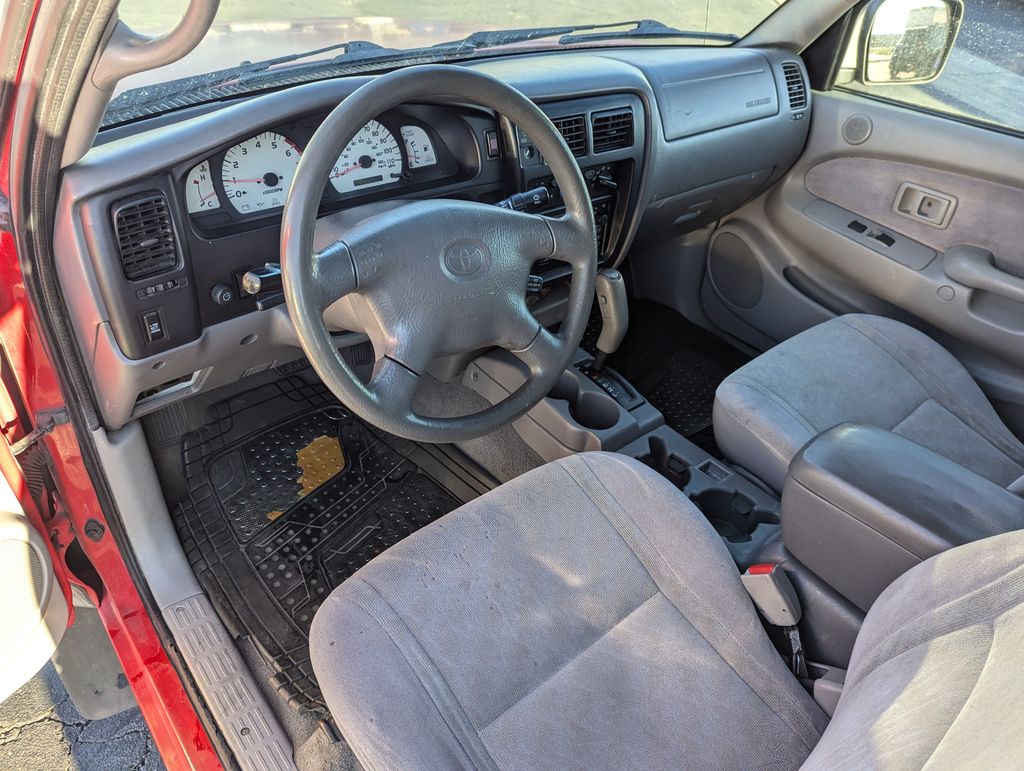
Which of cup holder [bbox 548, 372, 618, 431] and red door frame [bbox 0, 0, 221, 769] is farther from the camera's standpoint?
cup holder [bbox 548, 372, 618, 431]

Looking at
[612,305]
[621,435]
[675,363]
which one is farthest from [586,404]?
[675,363]

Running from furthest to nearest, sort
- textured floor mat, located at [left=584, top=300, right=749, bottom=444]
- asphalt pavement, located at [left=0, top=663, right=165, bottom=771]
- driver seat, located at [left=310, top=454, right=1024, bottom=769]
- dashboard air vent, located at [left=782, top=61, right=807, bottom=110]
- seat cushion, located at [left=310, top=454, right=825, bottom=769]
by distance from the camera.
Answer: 1. textured floor mat, located at [left=584, top=300, right=749, bottom=444]
2. dashboard air vent, located at [left=782, top=61, right=807, bottom=110]
3. asphalt pavement, located at [left=0, top=663, right=165, bottom=771]
4. seat cushion, located at [left=310, top=454, right=825, bottom=769]
5. driver seat, located at [left=310, top=454, right=1024, bottom=769]

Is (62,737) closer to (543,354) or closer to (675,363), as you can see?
(543,354)

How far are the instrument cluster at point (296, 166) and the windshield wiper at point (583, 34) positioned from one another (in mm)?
406

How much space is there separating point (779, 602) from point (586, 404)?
843 millimetres

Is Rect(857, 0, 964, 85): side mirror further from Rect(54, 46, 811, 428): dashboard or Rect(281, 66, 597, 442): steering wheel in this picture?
Rect(281, 66, 597, 442): steering wheel

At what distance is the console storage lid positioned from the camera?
1.14 metres

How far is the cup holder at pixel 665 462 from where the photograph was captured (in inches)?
73.1

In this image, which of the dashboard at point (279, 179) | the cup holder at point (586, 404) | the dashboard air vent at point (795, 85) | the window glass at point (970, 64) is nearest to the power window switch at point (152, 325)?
the dashboard at point (279, 179)

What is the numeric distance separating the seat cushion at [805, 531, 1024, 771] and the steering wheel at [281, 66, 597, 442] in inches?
27.0

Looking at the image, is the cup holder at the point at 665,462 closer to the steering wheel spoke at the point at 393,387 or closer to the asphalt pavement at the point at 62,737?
the steering wheel spoke at the point at 393,387

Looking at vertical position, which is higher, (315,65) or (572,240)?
(315,65)

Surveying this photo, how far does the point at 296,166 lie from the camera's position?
53.7 inches

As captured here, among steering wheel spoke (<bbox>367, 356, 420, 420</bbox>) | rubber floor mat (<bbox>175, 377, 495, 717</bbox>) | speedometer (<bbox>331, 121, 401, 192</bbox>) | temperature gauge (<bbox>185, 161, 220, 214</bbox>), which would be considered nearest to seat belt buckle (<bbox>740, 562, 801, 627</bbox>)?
steering wheel spoke (<bbox>367, 356, 420, 420</bbox>)
